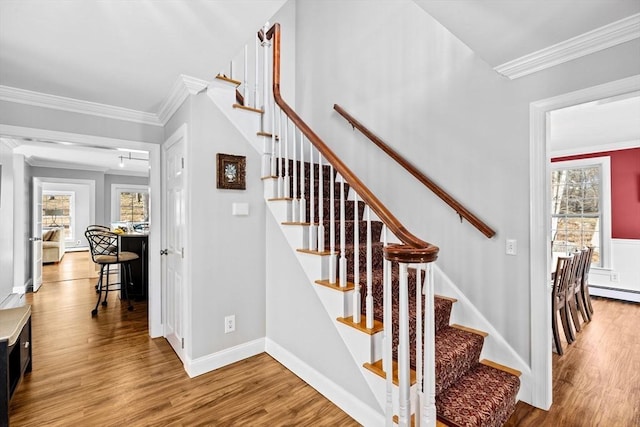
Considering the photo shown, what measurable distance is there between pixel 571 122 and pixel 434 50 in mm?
2541

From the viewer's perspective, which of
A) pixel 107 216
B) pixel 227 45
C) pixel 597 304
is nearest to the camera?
pixel 227 45

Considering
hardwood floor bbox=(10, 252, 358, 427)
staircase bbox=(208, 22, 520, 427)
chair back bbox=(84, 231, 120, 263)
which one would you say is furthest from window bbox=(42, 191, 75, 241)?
staircase bbox=(208, 22, 520, 427)

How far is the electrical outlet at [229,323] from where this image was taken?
2.66 metres

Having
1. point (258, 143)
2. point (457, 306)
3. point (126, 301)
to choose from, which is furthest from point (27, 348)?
point (457, 306)

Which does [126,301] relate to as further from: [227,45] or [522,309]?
[522,309]

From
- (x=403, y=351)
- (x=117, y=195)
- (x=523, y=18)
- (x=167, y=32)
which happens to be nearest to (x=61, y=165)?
(x=117, y=195)

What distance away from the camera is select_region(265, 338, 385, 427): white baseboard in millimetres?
1861

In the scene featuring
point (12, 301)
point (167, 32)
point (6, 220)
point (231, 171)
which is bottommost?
point (12, 301)

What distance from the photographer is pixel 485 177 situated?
2314mm

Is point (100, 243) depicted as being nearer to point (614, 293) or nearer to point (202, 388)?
point (202, 388)

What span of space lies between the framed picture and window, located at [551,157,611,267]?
482cm

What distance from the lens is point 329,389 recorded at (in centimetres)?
216

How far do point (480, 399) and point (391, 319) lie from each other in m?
0.84

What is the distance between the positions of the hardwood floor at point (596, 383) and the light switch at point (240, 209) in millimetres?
2390
